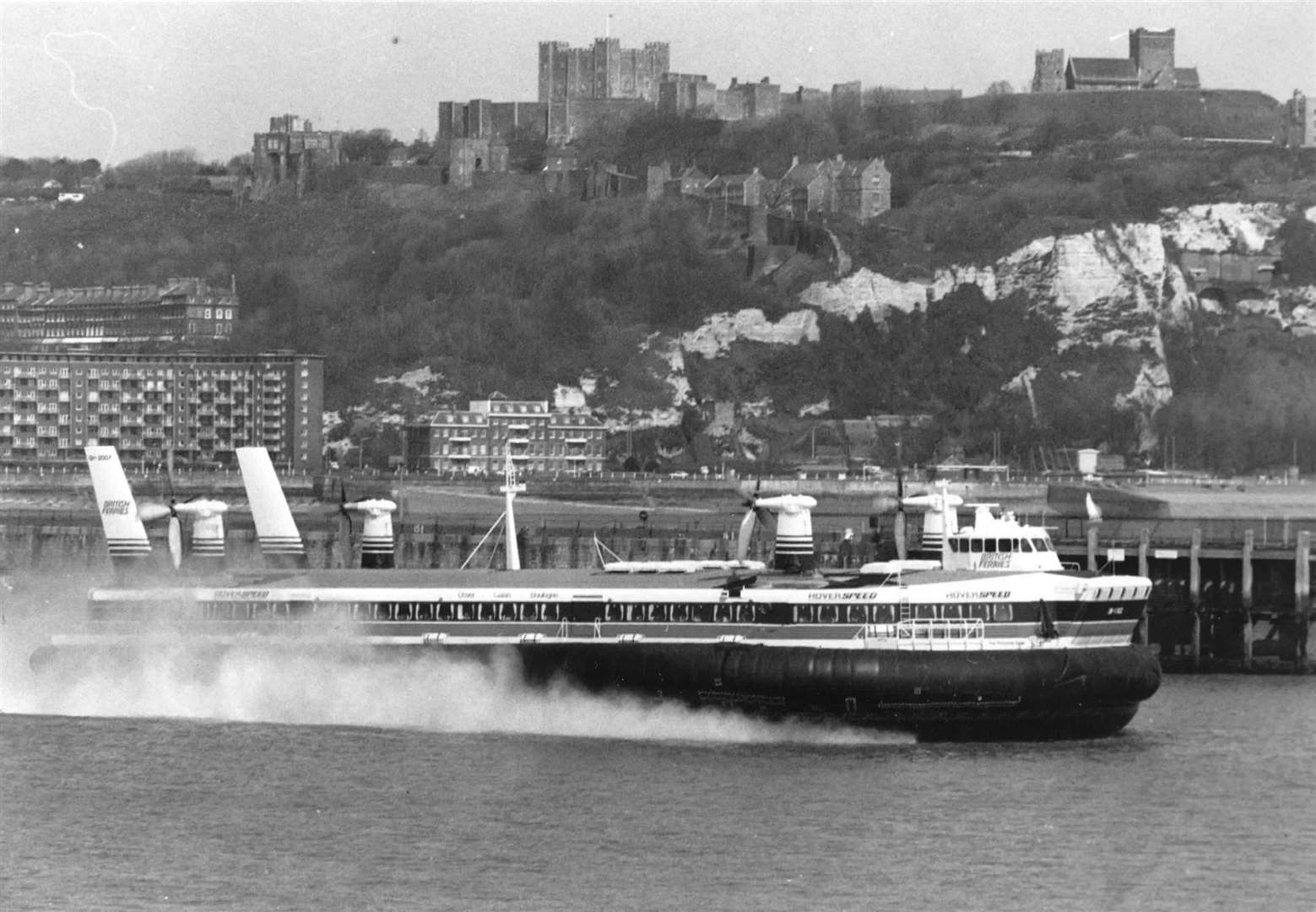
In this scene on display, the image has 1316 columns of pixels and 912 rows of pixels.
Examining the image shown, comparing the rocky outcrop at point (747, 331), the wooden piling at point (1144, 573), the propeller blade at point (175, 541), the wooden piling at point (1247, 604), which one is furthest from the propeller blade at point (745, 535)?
the rocky outcrop at point (747, 331)

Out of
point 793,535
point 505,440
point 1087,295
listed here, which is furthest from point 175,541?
point 1087,295

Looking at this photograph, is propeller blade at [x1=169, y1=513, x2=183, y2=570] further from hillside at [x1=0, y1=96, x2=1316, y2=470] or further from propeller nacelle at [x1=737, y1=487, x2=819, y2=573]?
hillside at [x1=0, y1=96, x2=1316, y2=470]

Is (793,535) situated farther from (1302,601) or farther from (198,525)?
(1302,601)

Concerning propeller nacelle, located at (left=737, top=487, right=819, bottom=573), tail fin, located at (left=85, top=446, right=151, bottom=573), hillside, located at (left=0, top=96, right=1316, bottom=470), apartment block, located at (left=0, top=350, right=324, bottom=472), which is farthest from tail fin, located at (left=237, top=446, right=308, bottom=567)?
hillside, located at (left=0, top=96, right=1316, bottom=470)

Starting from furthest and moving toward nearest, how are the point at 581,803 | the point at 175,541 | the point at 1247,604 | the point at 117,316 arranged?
the point at 117,316 < the point at 1247,604 < the point at 175,541 < the point at 581,803

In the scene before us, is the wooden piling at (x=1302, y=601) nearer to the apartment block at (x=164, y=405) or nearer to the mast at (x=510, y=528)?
the mast at (x=510, y=528)

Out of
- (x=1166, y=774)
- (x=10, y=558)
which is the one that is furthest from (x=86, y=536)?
(x=1166, y=774)
